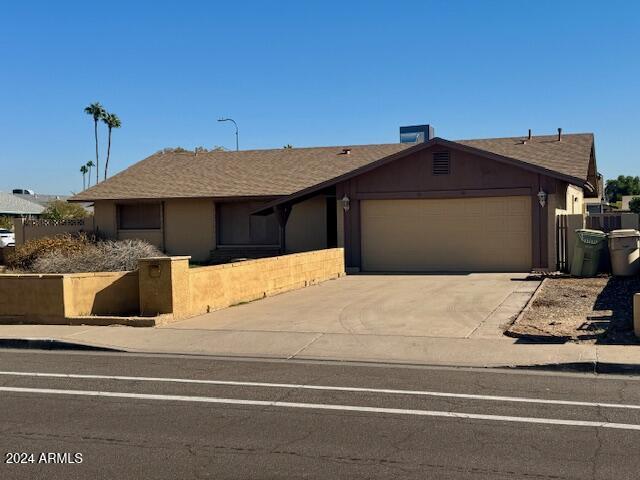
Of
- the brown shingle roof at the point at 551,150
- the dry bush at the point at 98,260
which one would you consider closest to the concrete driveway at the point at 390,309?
the brown shingle roof at the point at 551,150

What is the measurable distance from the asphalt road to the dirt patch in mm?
2188

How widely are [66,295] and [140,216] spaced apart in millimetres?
15695

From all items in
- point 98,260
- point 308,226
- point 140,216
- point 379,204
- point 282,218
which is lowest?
point 98,260

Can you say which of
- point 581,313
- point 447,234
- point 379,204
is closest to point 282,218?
point 379,204

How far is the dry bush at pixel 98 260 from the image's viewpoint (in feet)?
66.9

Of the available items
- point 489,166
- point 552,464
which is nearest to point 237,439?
point 552,464

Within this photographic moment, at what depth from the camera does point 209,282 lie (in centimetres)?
1464

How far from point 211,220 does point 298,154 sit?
6011 mm

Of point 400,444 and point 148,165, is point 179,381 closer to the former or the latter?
point 400,444

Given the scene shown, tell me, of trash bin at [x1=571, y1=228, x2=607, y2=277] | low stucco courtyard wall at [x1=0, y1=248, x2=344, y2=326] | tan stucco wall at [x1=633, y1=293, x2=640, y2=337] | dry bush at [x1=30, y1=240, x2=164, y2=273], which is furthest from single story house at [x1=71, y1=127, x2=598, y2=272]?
tan stucco wall at [x1=633, y1=293, x2=640, y2=337]

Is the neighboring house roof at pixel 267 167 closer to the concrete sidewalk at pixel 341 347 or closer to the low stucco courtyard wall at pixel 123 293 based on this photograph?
the low stucco courtyard wall at pixel 123 293

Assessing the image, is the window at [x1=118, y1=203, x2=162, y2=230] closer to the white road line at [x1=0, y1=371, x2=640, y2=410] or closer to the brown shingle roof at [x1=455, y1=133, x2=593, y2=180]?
the brown shingle roof at [x1=455, y1=133, x2=593, y2=180]

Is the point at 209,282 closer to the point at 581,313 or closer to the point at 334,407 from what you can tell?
the point at 581,313

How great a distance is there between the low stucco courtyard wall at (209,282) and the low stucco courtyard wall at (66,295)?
→ 814 millimetres
